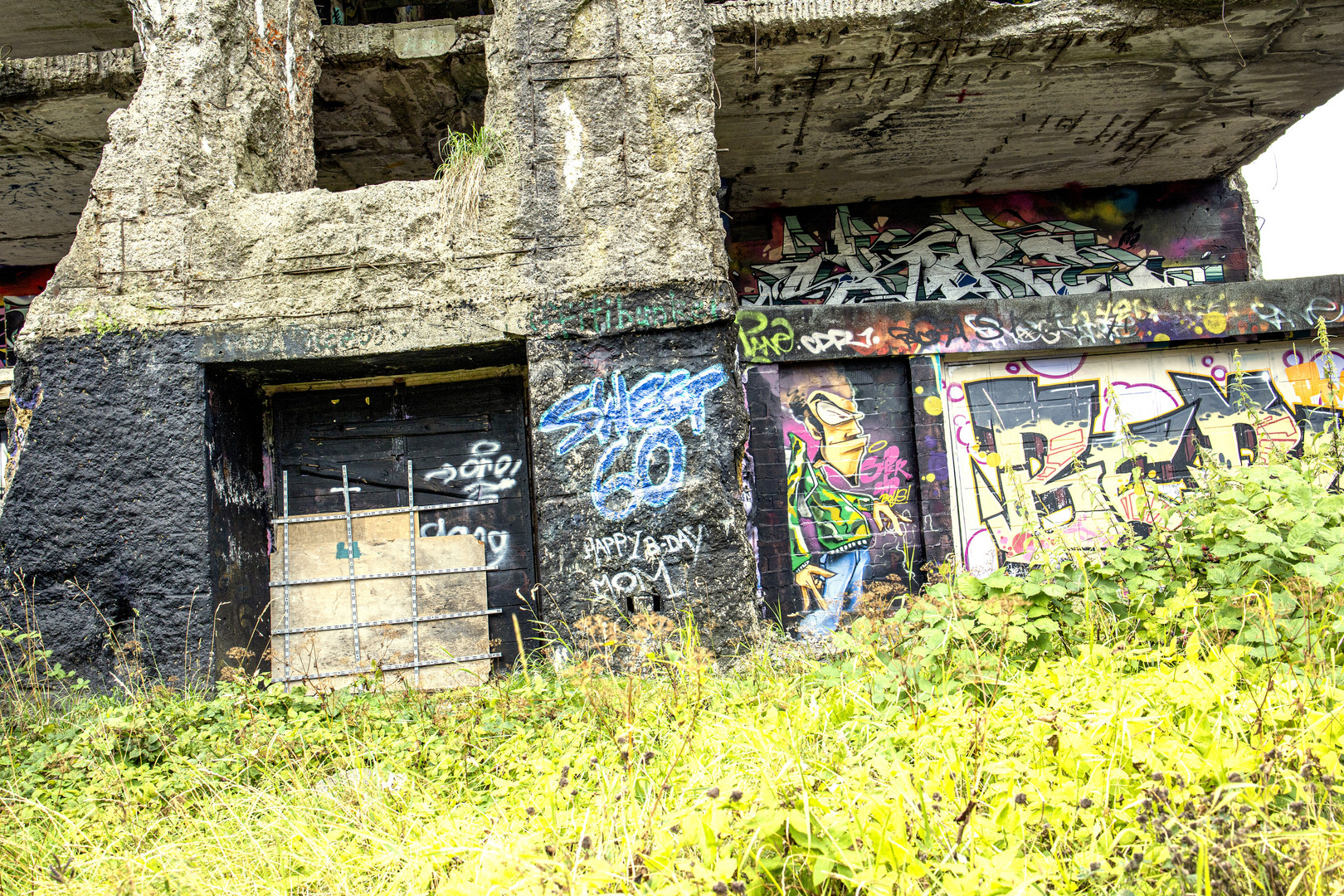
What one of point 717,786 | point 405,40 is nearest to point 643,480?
point 717,786

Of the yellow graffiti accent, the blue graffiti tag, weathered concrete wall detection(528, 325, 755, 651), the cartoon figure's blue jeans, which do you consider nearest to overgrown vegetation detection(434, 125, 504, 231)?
weathered concrete wall detection(528, 325, 755, 651)

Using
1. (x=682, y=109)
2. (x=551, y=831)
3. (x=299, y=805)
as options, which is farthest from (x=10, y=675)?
(x=682, y=109)

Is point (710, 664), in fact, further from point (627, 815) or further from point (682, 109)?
point (682, 109)

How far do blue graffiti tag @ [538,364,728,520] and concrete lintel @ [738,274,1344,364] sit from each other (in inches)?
77.5

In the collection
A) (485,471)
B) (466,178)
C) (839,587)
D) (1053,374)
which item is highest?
(466,178)

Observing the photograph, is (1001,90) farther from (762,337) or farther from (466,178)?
(466,178)

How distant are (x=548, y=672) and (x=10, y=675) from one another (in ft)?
8.32

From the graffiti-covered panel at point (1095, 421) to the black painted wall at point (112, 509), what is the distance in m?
4.90

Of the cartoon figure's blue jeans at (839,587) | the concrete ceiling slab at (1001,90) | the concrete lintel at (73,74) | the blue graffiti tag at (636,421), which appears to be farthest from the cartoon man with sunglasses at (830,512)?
the concrete lintel at (73,74)

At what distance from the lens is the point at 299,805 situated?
280cm

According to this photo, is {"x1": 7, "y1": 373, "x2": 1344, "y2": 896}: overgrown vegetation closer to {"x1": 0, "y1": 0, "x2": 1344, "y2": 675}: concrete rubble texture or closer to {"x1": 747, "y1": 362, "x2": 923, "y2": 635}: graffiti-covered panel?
{"x1": 0, "y1": 0, "x2": 1344, "y2": 675}: concrete rubble texture

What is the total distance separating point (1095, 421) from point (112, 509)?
20.7 feet

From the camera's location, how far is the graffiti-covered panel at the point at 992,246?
7.86 m

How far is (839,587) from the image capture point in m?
5.99
